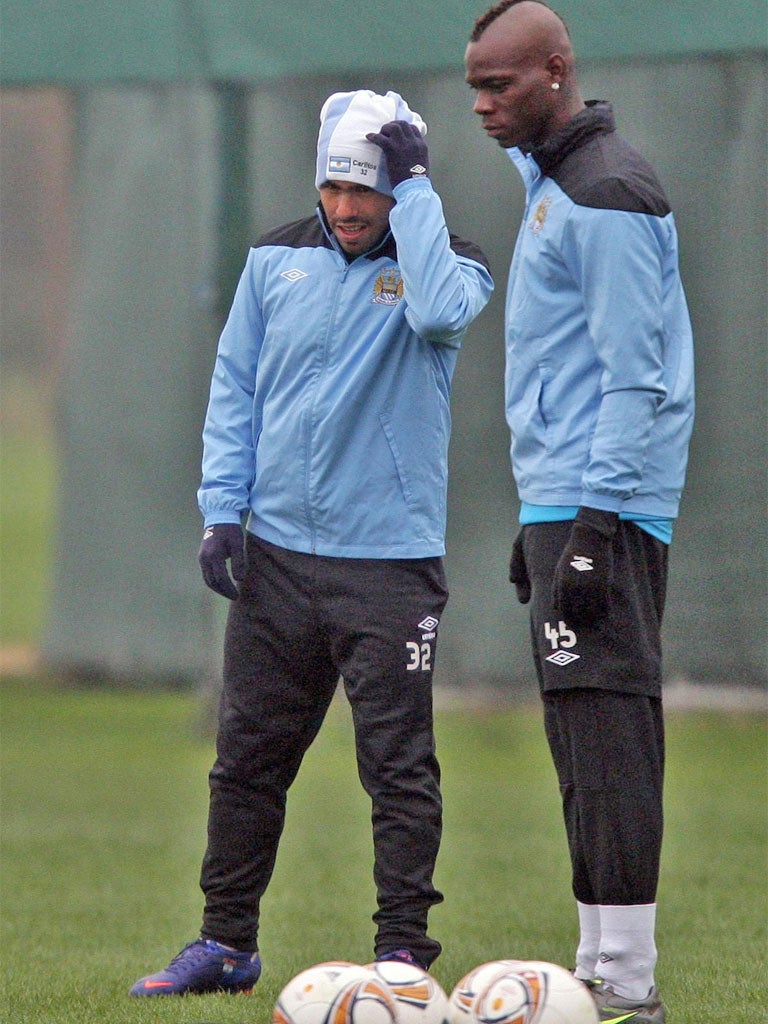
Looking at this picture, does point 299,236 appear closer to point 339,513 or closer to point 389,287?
point 389,287

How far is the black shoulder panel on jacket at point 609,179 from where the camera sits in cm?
306

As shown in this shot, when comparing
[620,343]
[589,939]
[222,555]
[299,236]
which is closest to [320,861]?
[589,939]

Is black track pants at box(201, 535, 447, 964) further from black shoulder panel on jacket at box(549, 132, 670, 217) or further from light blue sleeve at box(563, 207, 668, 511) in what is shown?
black shoulder panel on jacket at box(549, 132, 670, 217)

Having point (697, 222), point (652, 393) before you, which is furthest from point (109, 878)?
point (697, 222)

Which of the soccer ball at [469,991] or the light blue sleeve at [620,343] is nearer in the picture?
the soccer ball at [469,991]

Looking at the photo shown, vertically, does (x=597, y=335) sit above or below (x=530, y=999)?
above

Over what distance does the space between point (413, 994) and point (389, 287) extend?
141 cm

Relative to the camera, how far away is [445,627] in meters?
6.93

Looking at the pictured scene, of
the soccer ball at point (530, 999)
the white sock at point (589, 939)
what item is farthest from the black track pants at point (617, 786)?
the soccer ball at point (530, 999)

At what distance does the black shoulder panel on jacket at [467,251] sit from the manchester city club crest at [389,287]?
0.17 meters

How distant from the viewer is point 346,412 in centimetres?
326

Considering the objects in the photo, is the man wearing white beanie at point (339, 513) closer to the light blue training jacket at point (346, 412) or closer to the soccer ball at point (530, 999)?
the light blue training jacket at point (346, 412)

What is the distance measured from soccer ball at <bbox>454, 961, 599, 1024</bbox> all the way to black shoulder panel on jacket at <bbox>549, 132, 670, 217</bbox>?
55.8 inches

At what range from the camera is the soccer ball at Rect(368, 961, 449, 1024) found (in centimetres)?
265
